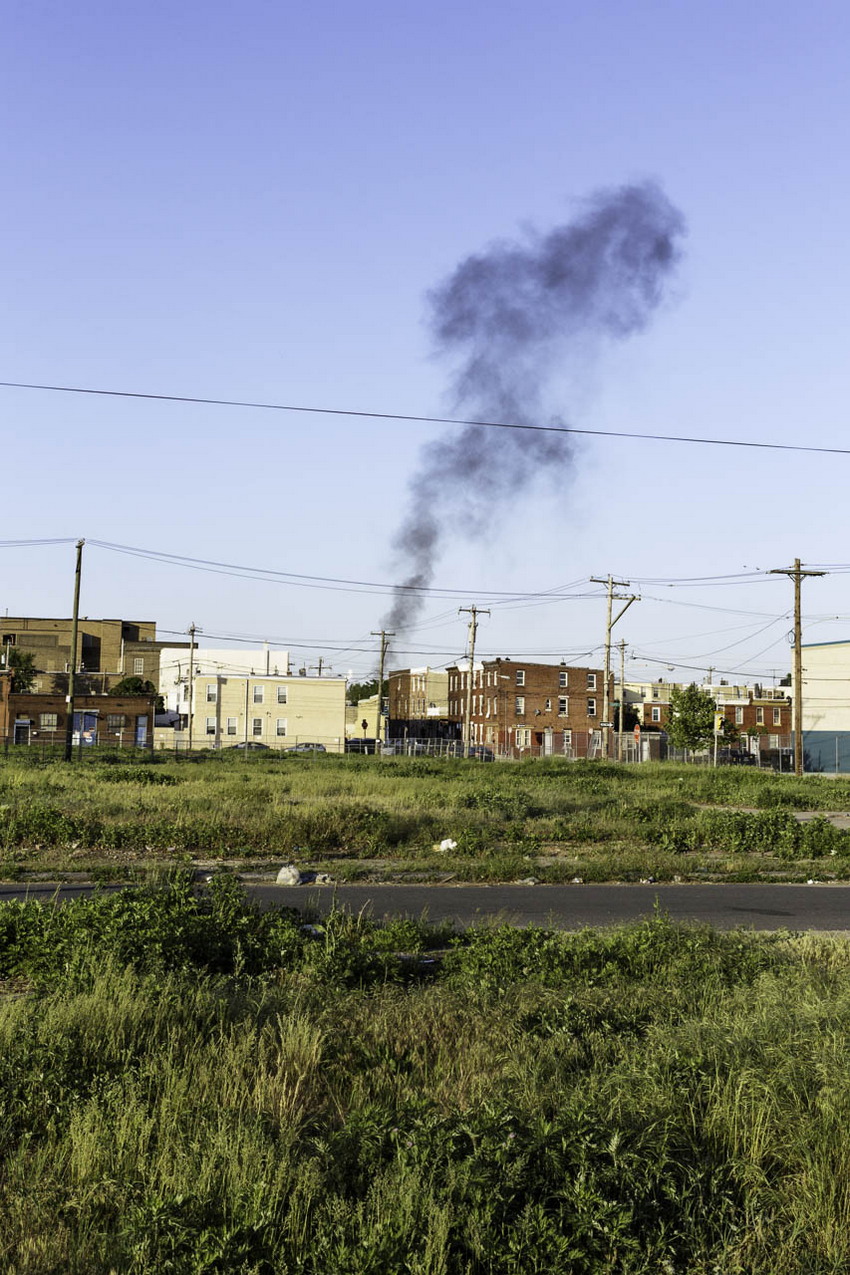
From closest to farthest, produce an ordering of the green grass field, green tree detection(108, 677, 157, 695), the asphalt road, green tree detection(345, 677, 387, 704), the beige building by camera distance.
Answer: the green grass field < the asphalt road < the beige building < green tree detection(108, 677, 157, 695) < green tree detection(345, 677, 387, 704)

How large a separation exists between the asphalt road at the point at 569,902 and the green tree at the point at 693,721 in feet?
190

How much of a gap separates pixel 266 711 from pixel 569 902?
219ft

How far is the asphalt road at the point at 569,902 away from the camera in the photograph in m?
12.8

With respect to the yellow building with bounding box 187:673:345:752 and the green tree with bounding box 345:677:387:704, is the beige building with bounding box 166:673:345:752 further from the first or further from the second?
the green tree with bounding box 345:677:387:704

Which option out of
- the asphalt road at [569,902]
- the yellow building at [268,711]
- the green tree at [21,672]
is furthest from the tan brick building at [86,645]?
the asphalt road at [569,902]

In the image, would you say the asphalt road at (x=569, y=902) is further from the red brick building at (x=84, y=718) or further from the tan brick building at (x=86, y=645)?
the tan brick building at (x=86, y=645)

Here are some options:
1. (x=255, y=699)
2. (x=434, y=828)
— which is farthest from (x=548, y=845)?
(x=255, y=699)

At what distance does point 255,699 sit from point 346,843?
61167 millimetres

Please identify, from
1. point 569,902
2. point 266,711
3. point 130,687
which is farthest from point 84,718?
point 569,902

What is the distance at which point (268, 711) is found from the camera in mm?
79875

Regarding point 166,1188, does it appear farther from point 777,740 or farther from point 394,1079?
point 777,740

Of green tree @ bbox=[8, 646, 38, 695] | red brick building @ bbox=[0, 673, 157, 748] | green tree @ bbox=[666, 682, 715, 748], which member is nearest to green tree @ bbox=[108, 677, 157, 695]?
green tree @ bbox=[8, 646, 38, 695]

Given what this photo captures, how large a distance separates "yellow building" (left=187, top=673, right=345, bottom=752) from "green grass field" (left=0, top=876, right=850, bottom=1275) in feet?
227

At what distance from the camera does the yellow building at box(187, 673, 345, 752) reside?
77.8 metres
